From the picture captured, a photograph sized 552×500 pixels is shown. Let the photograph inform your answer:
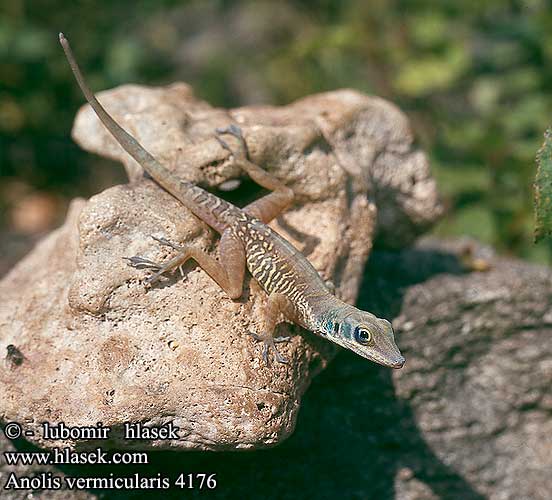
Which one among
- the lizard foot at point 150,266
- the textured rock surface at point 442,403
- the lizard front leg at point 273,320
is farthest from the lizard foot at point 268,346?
the textured rock surface at point 442,403

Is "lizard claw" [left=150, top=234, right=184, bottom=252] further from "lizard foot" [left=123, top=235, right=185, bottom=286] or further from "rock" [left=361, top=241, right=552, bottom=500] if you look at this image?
"rock" [left=361, top=241, right=552, bottom=500]

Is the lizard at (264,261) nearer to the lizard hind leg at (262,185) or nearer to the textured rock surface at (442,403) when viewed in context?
the lizard hind leg at (262,185)

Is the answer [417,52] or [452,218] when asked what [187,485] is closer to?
[452,218]

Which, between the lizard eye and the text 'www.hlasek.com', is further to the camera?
the text 'www.hlasek.com'

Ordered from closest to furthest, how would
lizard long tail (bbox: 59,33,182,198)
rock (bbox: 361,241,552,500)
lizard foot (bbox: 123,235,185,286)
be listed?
1. lizard foot (bbox: 123,235,185,286)
2. lizard long tail (bbox: 59,33,182,198)
3. rock (bbox: 361,241,552,500)

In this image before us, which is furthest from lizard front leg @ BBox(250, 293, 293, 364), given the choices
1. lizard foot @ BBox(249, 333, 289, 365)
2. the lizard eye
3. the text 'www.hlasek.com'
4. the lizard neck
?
the text 'www.hlasek.com'
